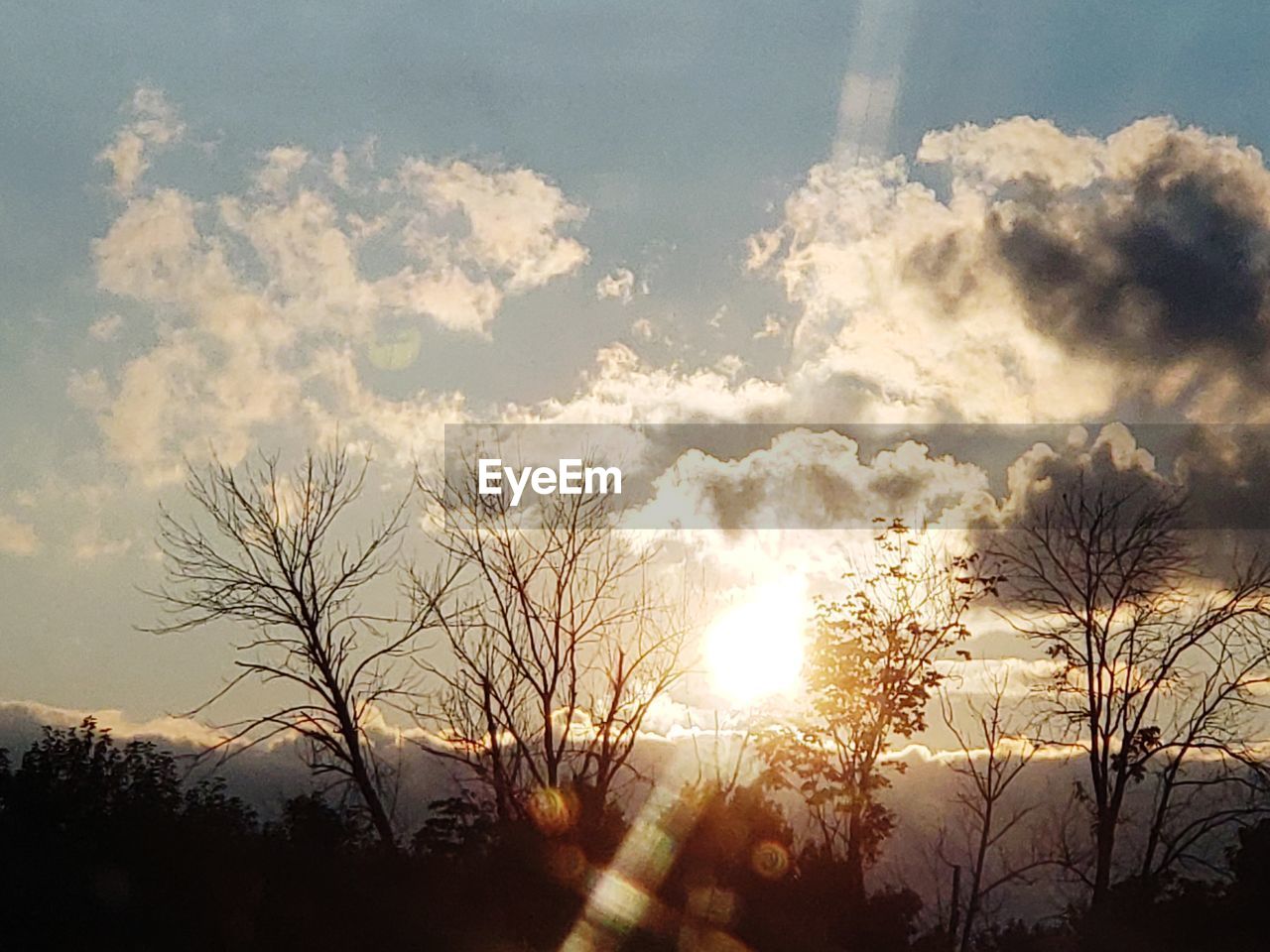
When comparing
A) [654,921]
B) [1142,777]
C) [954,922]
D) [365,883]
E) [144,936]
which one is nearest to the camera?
[144,936]

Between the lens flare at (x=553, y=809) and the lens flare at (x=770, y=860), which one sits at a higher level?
the lens flare at (x=553, y=809)

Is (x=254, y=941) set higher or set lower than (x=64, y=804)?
lower

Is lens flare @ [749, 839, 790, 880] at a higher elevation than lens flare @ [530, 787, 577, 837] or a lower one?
lower

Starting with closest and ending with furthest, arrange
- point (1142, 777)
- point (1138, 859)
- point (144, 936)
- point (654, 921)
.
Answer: point (144, 936)
point (654, 921)
point (1142, 777)
point (1138, 859)

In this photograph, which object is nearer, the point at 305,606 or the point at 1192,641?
the point at 305,606

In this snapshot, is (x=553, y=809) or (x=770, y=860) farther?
(x=770, y=860)

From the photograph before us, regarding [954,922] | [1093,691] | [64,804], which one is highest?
[1093,691]

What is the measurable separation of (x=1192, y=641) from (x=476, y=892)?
17229mm

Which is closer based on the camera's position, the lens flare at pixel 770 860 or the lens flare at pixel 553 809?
the lens flare at pixel 553 809

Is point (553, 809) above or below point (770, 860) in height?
above

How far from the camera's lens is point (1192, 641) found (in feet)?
101

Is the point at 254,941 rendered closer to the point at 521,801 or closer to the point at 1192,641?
the point at 521,801

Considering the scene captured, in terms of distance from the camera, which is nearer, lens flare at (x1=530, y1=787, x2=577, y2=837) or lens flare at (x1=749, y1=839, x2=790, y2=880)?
lens flare at (x1=530, y1=787, x2=577, y2=837)

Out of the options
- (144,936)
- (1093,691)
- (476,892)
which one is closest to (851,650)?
(1093,691)
